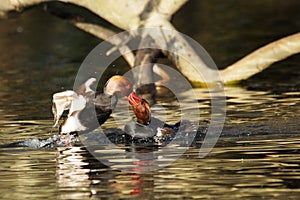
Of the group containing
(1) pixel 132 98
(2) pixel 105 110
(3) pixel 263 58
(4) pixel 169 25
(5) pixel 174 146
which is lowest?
(5) pixel 174 146

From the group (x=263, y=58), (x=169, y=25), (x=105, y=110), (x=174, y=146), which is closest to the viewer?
(x=174, y=146)

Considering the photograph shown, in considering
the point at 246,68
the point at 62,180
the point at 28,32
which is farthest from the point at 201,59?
the point at 28,32

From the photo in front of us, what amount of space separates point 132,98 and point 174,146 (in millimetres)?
832

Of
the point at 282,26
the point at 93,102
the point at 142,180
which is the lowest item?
the point at 142,180

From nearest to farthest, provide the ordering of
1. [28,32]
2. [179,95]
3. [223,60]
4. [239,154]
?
1. [239,154]
2. [179,95]
3. [223,60]
4. [28,32]

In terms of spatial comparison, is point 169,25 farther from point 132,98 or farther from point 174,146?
point 174,146

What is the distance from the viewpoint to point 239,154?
9312 mm

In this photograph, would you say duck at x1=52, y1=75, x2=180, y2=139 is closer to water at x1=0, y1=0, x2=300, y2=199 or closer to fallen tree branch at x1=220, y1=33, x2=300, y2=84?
water at x1=0, y1=0, x2=300, y2=199

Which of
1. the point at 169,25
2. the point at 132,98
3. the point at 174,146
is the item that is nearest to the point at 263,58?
the point at 169,25

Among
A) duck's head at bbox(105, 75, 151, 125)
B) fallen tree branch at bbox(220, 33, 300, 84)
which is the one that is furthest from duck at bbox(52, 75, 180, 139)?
fallen tree branch at bbox(220, 33, 300, 84)

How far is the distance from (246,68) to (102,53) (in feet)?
13.2

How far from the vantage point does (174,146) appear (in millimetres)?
10016

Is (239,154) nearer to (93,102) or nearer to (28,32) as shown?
(93,102)

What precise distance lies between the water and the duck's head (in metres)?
0.50
